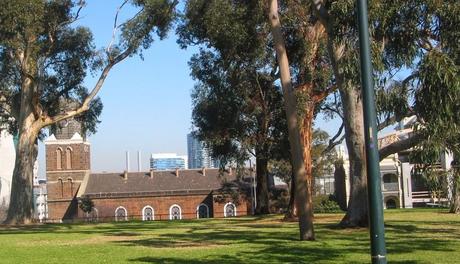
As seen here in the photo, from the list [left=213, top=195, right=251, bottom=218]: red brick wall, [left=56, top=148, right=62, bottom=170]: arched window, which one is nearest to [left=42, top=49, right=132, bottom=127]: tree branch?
[left=213, top=195, right=251, bottom=218]: red brick wall

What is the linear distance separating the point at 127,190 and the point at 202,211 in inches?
493

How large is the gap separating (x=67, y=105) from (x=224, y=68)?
11576 mm

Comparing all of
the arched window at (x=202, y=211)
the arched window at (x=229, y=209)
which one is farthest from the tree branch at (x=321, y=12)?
the arched window at (x=202, y=211)

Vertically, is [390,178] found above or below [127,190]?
above

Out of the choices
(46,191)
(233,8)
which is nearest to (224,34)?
(233,8)

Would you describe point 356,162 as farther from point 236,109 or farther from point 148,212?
point 148,212

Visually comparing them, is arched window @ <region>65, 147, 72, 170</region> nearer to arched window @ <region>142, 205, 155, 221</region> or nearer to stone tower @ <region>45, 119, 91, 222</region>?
stone tower @ <region>45, 119, 91, 222</region>

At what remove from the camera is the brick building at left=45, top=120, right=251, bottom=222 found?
10112 cm

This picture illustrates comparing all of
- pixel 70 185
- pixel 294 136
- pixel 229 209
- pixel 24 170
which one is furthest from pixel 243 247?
pixel 70 185

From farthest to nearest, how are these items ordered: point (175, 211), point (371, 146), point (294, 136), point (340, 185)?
point (175, 211) → point (340, 185) → point (294, 136) → point (371, 146)

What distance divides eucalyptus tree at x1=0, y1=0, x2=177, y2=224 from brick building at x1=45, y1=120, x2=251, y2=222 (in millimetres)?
59153

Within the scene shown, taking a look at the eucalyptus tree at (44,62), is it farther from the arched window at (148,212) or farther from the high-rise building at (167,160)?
the high-rise building at (167,160)

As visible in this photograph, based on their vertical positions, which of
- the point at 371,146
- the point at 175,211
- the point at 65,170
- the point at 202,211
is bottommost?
the point at 202,211

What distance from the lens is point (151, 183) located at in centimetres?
10612
